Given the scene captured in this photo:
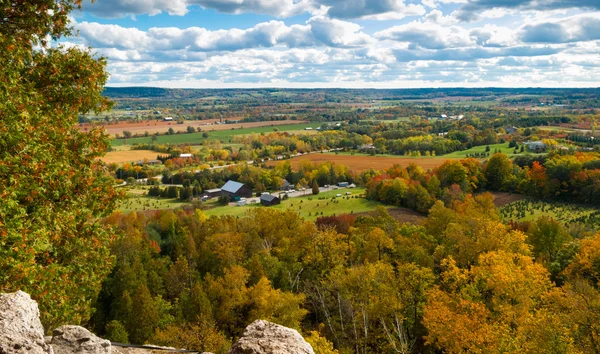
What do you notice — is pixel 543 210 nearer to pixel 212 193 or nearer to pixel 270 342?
pixel 212 193

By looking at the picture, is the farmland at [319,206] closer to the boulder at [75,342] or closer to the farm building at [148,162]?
the farm building at [148,162]

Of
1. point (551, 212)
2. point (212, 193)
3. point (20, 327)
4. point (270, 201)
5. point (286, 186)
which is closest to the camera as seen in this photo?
point (20, 327)

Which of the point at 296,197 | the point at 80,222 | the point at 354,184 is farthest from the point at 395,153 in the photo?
the point at 80,222

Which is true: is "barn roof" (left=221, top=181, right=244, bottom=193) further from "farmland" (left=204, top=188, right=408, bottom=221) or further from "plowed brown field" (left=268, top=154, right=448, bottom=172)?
"plowed brown field" (left=268, top=154, right=448, bottom=172)

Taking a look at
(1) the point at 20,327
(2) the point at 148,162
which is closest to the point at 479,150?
(2) the point at 148,162

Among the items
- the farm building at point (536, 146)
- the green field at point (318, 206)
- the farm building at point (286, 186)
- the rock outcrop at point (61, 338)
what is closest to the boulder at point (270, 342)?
the rock outcrop at point (61, 338)

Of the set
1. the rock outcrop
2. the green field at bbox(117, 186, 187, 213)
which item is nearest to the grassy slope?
the green field at bbox(117, 186, 187, 213)
